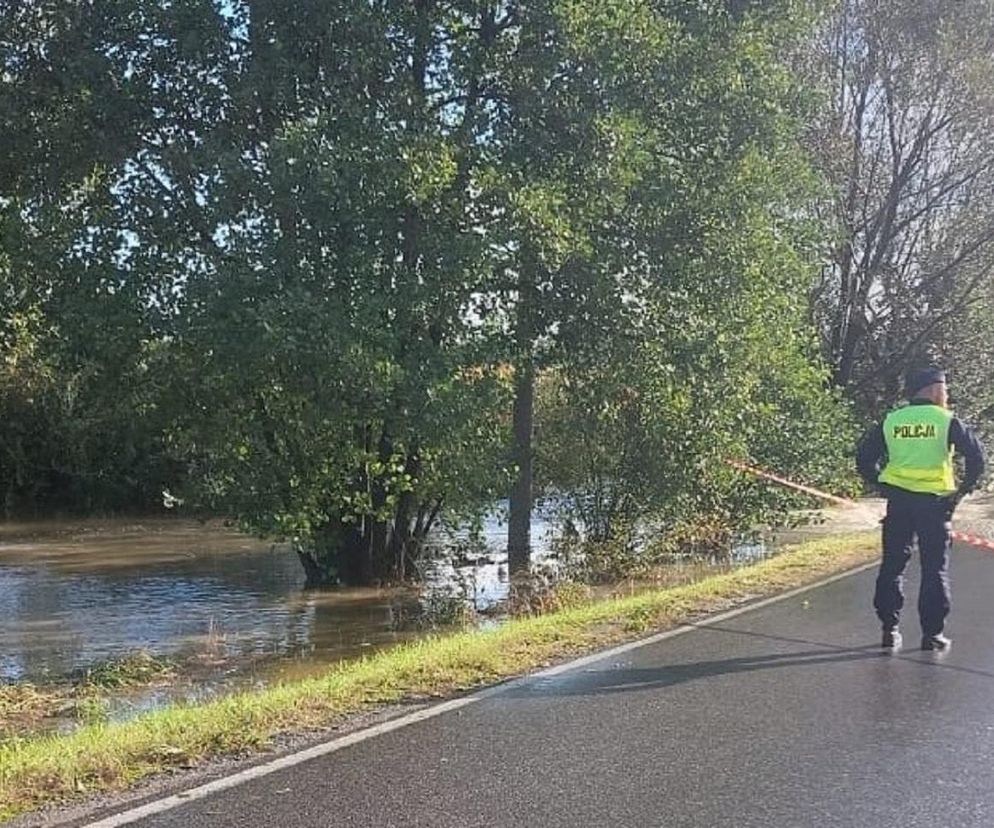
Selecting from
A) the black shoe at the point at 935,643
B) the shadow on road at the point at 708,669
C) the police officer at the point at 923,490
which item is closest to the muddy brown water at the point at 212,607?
the shadow on road at the point at 708,669

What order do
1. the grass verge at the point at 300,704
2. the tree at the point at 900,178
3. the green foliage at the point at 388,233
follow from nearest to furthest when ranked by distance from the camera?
the grass verge at the point at 300,704
the green foliage at the point at 388,233
the tree at the point at 900,178

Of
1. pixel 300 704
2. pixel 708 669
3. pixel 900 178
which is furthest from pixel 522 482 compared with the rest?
pixel 900 178

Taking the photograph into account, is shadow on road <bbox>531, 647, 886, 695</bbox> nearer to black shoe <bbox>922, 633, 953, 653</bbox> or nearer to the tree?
black shoe <bbox>922, 633, 953, 653</bbox>

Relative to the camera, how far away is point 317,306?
12.6 metres

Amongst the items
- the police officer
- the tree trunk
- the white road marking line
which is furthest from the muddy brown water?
the police officer

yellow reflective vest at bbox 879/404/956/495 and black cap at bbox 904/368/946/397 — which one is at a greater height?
Answer: black cap at bbox 904/368/946/397

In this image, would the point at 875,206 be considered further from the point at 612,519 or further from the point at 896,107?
the point at 612,519

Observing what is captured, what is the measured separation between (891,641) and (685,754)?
3369 millimetres

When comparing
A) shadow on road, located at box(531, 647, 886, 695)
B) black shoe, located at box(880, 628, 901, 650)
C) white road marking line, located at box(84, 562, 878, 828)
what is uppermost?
black shoe, located at box(880, 628, 901, 650)

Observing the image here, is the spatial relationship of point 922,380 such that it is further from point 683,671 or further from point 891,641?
point 683,671

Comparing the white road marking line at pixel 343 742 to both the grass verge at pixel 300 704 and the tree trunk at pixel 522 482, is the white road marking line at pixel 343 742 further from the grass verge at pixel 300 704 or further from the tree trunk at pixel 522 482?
the tree trunk at pixel 522 482

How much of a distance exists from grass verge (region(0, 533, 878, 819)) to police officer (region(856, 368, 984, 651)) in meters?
2.02

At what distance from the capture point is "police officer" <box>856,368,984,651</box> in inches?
344

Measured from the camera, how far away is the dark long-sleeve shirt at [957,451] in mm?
8672
